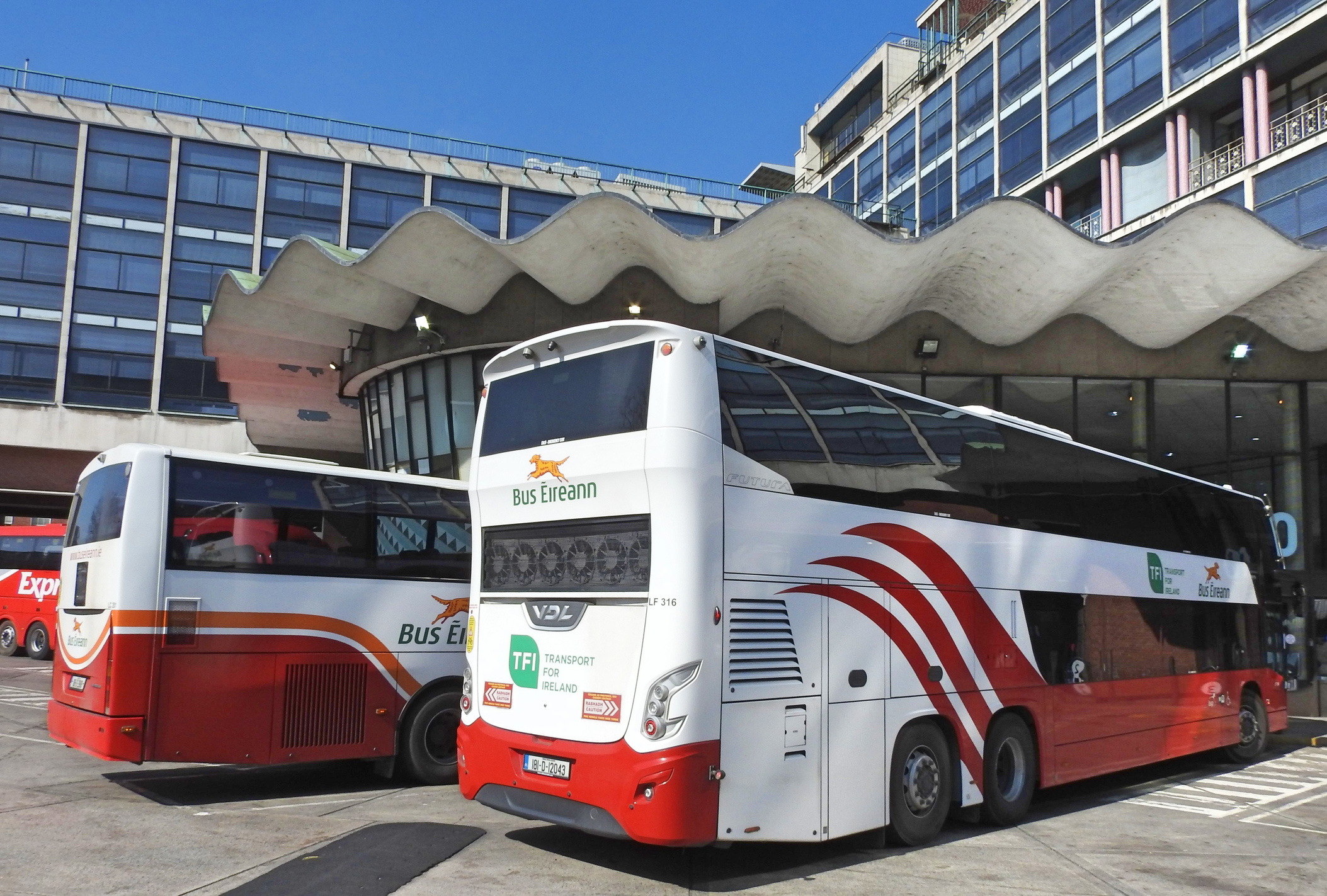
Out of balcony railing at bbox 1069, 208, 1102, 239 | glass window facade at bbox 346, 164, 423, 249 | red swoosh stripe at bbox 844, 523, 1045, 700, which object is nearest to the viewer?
red swoosh stripe at bbox 844, 523, 1045, 700

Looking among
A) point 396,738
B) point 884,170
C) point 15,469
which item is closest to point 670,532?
point 396,738

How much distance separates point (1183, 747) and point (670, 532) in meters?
8.63

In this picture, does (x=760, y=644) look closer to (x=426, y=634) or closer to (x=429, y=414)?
(x=426, y=634)

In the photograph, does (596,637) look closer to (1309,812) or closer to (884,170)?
(1309,812)

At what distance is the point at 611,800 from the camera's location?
265 inches

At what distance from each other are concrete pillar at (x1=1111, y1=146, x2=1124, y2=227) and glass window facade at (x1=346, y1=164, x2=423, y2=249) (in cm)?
3205

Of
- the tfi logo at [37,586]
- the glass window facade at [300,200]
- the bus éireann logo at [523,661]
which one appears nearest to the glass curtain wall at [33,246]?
the glass window facade at [300,200]

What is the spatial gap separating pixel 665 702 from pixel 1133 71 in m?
44.7

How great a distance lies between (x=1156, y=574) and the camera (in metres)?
12.1

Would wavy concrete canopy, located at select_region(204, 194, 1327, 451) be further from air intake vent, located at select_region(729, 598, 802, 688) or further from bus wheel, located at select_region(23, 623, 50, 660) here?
bus wheel, located at select_region(23, 623, 50, 660)

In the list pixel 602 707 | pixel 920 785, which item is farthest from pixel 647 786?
pixel 920 785

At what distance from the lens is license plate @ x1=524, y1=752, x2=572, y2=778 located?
7094 mm

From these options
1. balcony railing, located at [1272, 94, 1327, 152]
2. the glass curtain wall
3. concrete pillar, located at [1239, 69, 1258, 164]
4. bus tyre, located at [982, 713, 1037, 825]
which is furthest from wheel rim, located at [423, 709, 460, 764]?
the glass curtain wall

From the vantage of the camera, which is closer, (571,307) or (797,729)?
(797,729)
